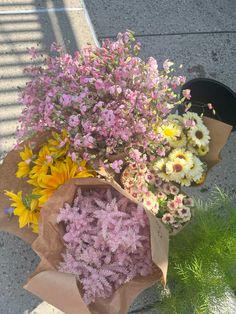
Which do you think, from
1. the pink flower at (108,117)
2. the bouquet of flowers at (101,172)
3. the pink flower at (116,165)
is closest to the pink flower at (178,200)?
the bouquet of flowers at (101,172)

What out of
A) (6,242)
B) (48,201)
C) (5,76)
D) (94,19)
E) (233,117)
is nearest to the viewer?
(48,201)

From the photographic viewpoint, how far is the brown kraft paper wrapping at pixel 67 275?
3.98ft

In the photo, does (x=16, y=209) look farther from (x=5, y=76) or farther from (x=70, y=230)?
(x=5, y=76)

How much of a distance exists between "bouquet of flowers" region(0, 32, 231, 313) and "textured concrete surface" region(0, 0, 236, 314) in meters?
0.57

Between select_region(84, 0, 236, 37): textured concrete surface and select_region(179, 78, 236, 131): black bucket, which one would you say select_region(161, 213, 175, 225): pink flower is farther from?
select_region(84, 0, 236, 37): textured concrete surface

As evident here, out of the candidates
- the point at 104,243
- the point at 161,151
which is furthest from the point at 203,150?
the point at 104,243

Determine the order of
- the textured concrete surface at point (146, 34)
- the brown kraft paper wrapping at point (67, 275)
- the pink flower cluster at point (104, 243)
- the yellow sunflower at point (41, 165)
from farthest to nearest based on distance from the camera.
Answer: the textured concrete surface at point (146, 34) → the yellow sunflower at point (41, 165) → the pink flower cluster at point (104, 243) → the brown kraft paper wrapping at point (67, 275)

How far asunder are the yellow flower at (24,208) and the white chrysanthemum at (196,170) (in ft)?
1.58

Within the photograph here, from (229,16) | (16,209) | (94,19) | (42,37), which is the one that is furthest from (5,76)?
(229,16)

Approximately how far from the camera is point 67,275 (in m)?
1.20

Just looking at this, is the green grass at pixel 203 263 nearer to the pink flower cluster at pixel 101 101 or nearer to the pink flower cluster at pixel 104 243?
the pink flower cluster at pixel 104 243

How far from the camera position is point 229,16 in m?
2.55

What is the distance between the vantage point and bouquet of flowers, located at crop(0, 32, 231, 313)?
131 cm

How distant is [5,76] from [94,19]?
1.87ft
